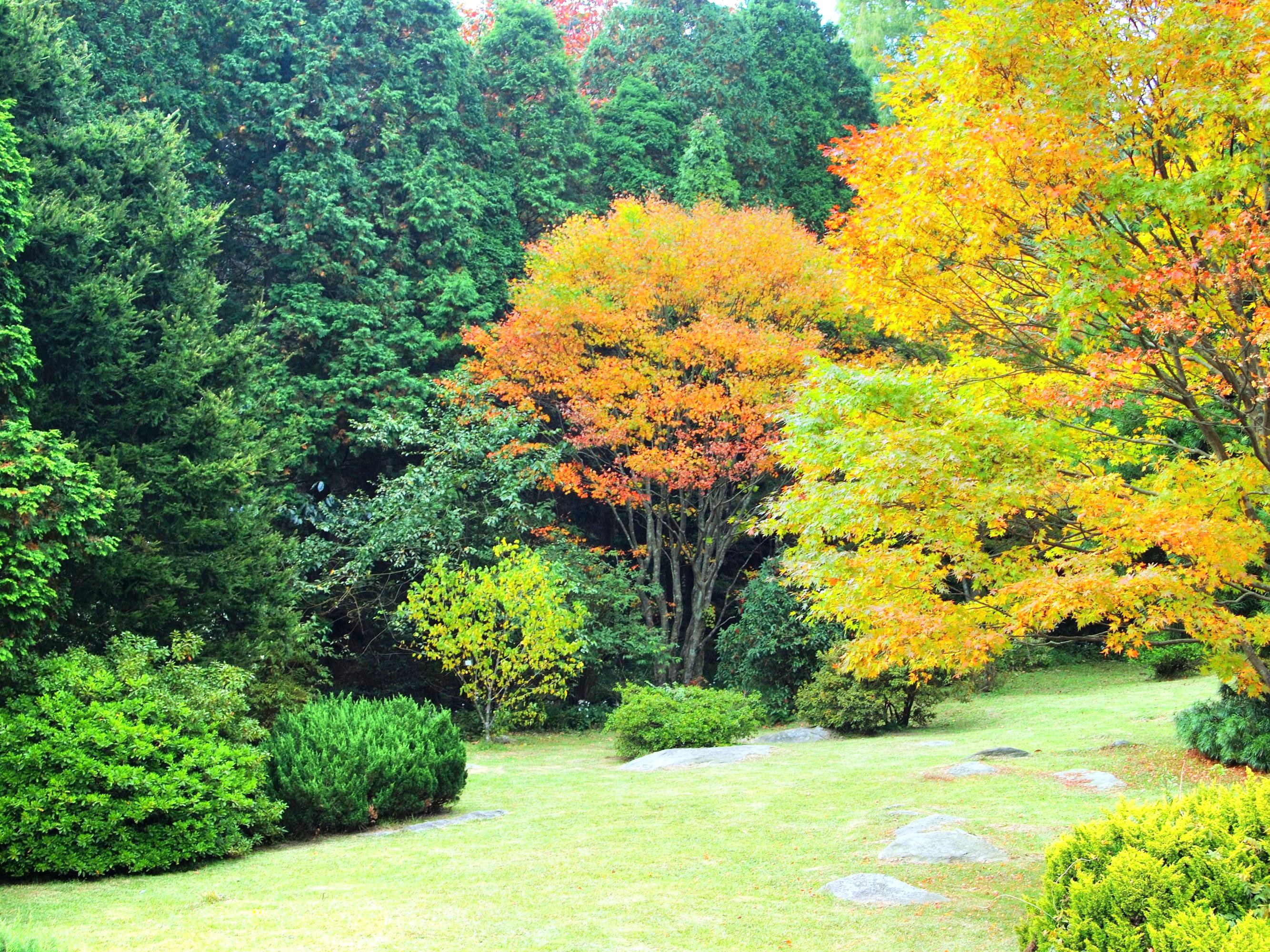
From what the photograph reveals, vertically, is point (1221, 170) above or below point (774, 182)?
below

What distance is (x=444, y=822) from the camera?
8.42 metres

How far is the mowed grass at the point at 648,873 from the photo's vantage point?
5102 millimetres

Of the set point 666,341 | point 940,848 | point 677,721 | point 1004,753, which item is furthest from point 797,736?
point 940,848

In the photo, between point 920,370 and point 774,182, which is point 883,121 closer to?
point 774,182

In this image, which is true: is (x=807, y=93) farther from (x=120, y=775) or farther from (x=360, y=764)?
(x=120, y=775)

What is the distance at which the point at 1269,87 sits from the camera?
4613mm

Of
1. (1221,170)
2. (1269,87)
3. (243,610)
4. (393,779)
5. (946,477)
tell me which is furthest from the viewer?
(243,610)

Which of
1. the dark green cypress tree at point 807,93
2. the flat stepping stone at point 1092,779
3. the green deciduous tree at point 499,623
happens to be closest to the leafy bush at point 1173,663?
the flat stepping stone at point 1092,779

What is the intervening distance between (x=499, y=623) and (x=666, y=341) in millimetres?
5317

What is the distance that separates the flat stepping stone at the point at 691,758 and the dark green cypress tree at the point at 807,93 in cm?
1468

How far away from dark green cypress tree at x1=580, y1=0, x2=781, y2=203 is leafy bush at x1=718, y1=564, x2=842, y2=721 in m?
10.4

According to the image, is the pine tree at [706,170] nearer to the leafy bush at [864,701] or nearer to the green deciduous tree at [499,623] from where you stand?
the green deciduous tree at [499,623]

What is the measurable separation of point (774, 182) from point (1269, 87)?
1919 centimetres

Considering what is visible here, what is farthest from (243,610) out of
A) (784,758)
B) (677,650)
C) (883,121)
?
(883,121)
